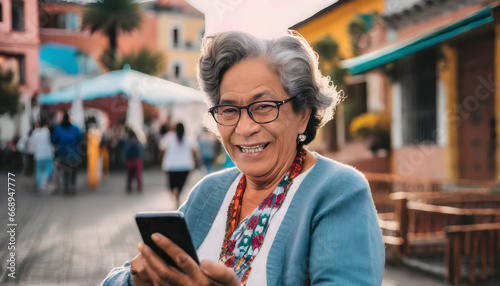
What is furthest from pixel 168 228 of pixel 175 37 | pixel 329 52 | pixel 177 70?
pixel 177 70

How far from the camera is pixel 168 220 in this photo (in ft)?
4.26

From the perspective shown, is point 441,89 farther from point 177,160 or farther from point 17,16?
point 17,16

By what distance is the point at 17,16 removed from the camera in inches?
86.2

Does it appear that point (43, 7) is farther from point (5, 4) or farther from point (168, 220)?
point (168, 220)

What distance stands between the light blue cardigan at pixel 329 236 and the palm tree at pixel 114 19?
2079cm

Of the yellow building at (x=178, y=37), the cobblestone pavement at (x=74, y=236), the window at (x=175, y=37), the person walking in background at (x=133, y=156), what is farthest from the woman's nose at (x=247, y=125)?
the window at (x=175, y=37)

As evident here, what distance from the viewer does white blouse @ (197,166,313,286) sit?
1.51 m

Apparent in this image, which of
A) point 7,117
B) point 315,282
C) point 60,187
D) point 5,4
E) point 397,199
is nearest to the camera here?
point 315,282

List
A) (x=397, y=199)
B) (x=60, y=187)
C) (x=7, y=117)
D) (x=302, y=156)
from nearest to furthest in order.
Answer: (x=302, y=156)
(x=7, y=117)
(x=397, y=199)
(x=60, y=187)

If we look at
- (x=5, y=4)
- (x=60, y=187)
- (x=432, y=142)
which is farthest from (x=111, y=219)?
(x=5, y=4)

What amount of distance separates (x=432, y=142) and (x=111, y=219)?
5.88 meters

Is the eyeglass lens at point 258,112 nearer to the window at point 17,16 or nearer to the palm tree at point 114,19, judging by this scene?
the window at point 17,16

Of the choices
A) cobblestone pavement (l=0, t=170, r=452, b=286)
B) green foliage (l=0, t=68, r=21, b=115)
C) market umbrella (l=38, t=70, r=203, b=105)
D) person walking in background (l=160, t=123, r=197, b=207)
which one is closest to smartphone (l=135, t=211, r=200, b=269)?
cobblestone pavement (l=0, t=170, r=452, b=286)

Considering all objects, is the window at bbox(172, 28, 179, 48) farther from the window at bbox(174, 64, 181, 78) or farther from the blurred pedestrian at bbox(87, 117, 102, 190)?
the blurred pedestrian at bbox(87, 117, 102, 190)
